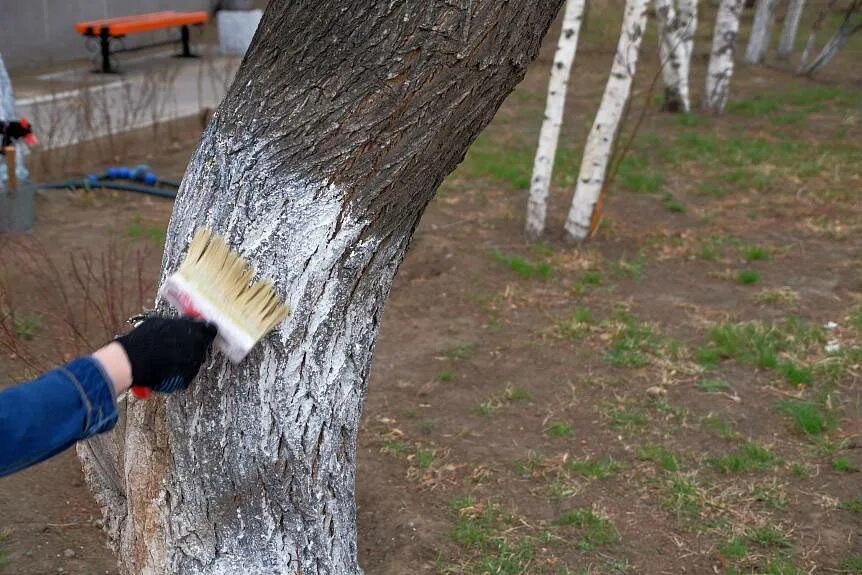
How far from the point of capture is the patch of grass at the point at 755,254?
5.84 m

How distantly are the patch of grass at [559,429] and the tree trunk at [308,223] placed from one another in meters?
1.71

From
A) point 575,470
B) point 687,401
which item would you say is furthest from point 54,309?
point 687,401

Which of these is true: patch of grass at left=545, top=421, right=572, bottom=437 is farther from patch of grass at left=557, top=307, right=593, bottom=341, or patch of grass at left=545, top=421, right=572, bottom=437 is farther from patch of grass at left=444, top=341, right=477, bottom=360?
patch of grass at left=557, top=307, right=593, bottom=341

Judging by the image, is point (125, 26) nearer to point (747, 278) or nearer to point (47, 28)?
point (47, 28)

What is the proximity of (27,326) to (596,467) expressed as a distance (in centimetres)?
279

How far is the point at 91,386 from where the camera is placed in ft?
5.52

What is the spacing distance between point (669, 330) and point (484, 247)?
160cm

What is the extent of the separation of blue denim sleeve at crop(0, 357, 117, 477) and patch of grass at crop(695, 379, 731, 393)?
121 inches

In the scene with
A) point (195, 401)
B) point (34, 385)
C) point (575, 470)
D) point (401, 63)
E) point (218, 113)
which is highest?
point (401, 63)

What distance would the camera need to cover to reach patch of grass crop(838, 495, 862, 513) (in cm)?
330

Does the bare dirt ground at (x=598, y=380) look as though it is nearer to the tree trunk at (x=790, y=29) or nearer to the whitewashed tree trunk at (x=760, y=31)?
the whitewashed tree trunk at (x=760, y=31)

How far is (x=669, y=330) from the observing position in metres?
4.81

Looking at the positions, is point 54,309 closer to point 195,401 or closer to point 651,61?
point 195,401

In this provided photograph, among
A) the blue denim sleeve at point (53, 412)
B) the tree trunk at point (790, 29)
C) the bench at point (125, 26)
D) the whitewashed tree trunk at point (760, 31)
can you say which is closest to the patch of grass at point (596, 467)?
the blue denim sleeve at point (53, 412)
